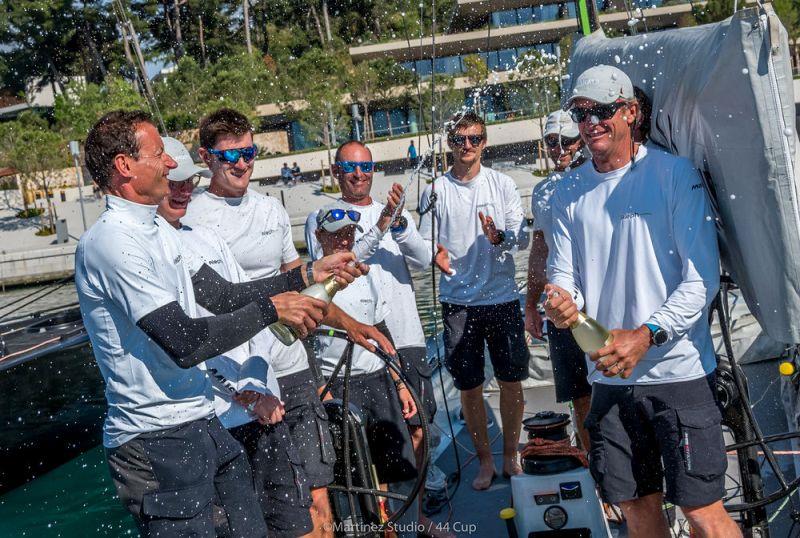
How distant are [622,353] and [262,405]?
59.5 inches

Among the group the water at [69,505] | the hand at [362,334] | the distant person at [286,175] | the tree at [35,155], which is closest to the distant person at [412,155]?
the distant person at [286,175]

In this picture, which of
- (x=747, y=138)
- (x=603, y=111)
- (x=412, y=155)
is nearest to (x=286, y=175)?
(x=412, y=155)

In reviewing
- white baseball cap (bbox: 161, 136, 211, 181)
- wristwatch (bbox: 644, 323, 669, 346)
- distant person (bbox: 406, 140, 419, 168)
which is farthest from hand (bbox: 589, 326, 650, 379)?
distant person (bbox: 406, 140, 419, 168)

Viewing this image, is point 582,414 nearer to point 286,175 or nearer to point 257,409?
point 257,409

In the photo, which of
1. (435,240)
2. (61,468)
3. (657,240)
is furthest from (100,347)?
(61,468)

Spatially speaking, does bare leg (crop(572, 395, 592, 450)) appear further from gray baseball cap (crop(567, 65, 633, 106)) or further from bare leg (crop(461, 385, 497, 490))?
gray baseball cap (crop(567, 65, 633, 106))

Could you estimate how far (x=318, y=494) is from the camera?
402 centimetres

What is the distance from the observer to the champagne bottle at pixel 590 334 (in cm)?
300

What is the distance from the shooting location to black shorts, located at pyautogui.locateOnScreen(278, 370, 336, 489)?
12.8 feet

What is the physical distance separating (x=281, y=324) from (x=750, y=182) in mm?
1669

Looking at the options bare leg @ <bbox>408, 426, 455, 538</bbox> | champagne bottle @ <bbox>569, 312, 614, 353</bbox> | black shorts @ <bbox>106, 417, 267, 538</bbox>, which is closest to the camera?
black shorts @ <bbox>106, 417, 267, 538</bbox>

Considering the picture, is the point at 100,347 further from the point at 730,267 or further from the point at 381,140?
the point at 381,140

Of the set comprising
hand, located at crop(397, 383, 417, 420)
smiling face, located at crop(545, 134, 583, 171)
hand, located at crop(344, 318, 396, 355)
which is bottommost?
hand, located at crop(397, 383, 417, 420)

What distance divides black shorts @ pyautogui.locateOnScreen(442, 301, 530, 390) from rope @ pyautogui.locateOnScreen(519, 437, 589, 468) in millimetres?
1091
